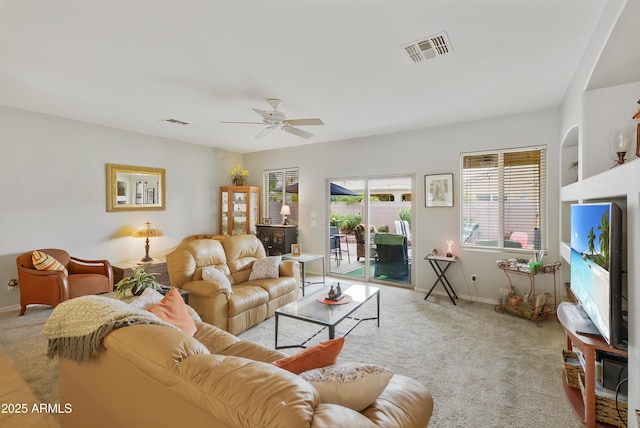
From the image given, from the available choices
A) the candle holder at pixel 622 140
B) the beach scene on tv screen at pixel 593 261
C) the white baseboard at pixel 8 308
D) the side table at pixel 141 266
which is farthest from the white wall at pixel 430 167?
the white baseboard at pixel 8 308

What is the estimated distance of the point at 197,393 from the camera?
971 mm

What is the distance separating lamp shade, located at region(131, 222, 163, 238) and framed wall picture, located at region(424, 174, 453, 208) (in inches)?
180

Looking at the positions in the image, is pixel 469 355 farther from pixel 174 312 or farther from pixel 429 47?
pixel 429 47

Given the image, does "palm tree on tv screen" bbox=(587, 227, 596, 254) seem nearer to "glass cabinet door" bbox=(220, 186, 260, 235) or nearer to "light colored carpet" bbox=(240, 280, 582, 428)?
"light colored carpet" bbox=(240, 280, 582, 428)

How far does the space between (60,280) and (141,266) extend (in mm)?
1168

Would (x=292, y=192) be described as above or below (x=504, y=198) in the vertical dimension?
above

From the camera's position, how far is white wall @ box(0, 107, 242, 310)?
390 cm

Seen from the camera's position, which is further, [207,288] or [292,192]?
[292,192]

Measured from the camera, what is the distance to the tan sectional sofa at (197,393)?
2.87 feet

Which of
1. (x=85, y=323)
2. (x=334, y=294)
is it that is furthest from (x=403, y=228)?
(x=85, y=323)

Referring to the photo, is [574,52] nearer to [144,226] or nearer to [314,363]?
[314,363]

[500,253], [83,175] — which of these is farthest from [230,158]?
[500,253]

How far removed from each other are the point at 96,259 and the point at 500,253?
619 centimetres

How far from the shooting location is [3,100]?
362 cm
